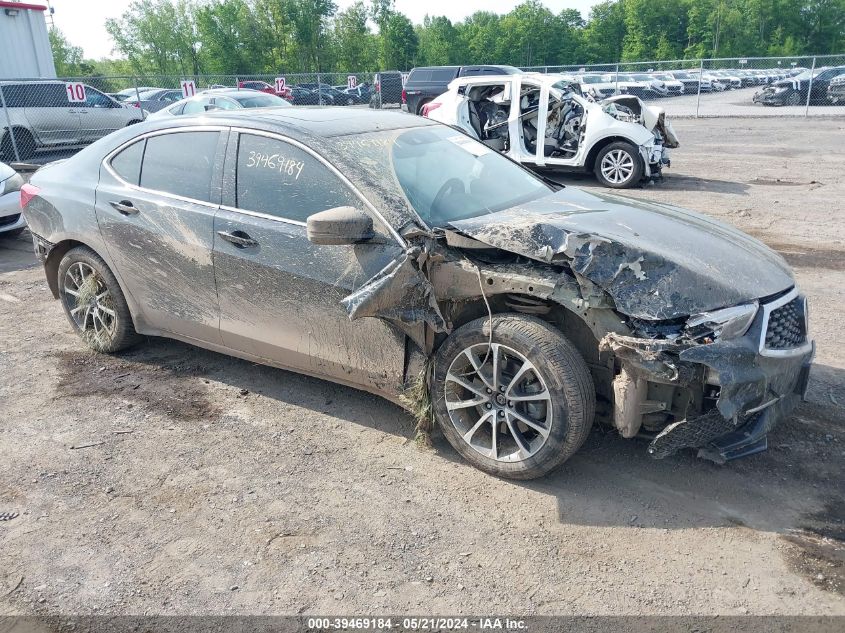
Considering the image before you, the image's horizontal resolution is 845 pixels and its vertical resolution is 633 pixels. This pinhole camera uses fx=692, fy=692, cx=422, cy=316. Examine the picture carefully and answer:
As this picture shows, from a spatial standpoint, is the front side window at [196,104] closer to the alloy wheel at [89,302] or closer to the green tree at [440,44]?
the alloy wheel at [89,302]

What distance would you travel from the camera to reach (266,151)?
4074 millimetres

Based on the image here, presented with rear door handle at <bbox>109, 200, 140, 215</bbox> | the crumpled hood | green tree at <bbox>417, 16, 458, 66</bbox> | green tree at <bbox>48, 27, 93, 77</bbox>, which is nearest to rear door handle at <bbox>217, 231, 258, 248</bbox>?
rear door handle at <bbox>109, 200, 140, 215</bbox>

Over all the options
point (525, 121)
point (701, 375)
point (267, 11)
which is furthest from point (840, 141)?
point (267, 11)

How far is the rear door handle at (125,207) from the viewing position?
177 inches

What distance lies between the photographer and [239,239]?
4.02 m

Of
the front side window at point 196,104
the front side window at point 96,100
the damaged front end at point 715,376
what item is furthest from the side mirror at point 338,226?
the front side window at point 96,100

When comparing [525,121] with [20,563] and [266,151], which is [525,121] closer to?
[266,151]

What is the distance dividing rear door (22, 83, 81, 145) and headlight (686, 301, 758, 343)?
17.0 meters

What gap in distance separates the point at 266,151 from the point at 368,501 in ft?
6.89

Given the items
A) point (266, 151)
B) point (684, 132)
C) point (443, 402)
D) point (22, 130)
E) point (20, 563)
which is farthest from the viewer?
point (684, 132)

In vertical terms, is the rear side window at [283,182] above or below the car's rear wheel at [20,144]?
above

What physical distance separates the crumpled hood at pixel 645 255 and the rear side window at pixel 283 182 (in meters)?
0.76

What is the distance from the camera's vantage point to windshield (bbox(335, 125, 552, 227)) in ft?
12.6

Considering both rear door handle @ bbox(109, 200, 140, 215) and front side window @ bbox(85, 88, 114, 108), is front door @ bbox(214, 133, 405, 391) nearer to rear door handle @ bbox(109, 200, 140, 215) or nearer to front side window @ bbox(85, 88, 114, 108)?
rear door handle @ bbox(109, 200, 140, 215)
